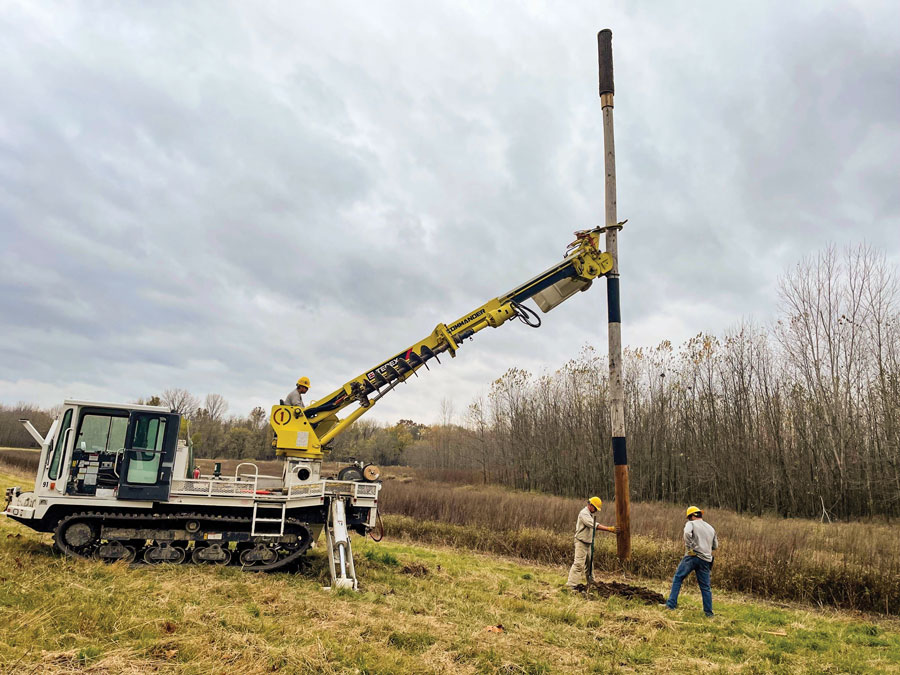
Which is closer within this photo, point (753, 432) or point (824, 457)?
point (824, 457)

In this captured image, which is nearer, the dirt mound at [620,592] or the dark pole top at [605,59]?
the dirt mound at [620,592]

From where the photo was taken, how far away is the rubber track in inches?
346

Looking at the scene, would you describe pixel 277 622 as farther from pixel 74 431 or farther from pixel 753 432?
pixel 753 432

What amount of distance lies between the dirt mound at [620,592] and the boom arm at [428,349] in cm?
508

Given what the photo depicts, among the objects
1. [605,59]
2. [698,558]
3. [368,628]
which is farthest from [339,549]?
[605,59]

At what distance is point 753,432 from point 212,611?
98.0ft

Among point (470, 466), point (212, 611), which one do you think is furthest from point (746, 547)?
point (470, 466)

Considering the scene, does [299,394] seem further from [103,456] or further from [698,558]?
[698,558]

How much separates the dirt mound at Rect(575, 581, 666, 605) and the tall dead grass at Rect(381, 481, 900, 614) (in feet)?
7.53

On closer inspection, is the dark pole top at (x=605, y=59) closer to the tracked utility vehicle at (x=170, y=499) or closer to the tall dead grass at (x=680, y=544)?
the tracked utility vehicle at (x=170, y=499)

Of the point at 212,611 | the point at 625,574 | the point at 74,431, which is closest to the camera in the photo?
the point at 212,611

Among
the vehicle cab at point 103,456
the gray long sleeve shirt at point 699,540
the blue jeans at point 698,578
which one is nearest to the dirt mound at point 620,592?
the blue jeans at point 698,578

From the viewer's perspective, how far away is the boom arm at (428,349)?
10.8 metres

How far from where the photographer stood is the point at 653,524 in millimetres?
17781
